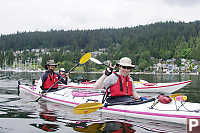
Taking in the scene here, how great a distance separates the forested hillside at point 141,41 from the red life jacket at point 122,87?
417 feet

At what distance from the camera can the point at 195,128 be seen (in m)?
5.82

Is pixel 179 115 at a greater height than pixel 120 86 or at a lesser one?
lesser

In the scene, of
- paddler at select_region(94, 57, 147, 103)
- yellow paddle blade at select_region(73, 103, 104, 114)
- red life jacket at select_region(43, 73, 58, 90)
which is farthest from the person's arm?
red life jacket at select_region(43, 73, 58, 90)

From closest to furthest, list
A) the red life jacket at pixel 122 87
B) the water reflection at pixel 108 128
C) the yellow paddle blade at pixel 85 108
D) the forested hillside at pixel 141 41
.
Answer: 1. the water reflection at pixel 108 128
2. the red life jacket at pixel 122 87
3. the yellow paddle blade at pixel 85 108
4. the forested hillside at pixel 141 41

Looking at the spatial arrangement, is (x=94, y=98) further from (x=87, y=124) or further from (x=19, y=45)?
(x=19, y=45)

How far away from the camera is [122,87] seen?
8.07m

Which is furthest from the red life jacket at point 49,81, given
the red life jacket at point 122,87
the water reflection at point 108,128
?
the water reflection at point 108,128

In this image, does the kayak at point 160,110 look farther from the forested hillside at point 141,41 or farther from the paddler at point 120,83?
the forested hillside at point 141,41

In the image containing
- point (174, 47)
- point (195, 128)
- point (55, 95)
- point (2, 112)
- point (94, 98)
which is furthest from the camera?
point (174, 47)

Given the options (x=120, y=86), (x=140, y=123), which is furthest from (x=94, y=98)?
(x=140, y=123)

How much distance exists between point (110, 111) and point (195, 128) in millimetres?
3243

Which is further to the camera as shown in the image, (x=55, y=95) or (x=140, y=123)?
(x=55, y=95)

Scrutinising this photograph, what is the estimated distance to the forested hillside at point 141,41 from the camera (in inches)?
5753

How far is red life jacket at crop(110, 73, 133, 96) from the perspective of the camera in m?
7.96
